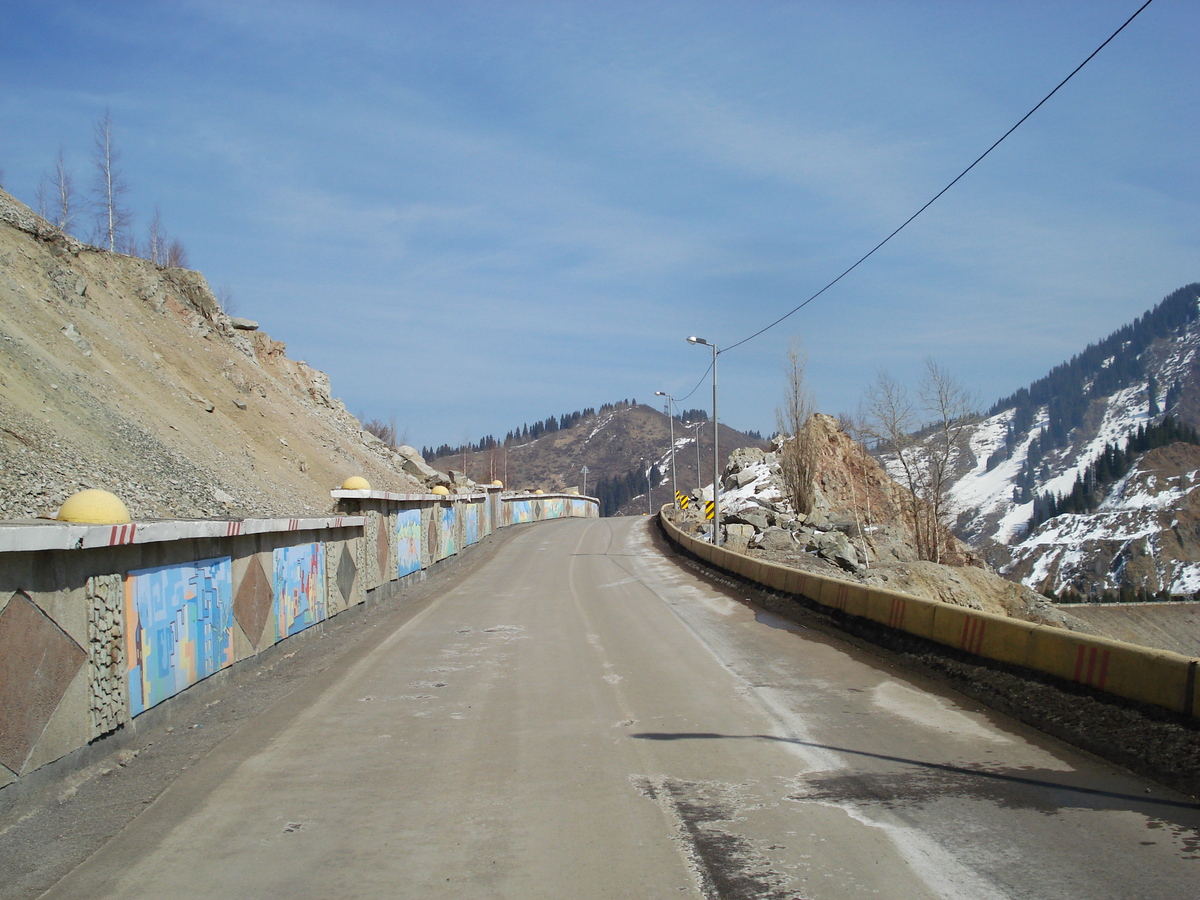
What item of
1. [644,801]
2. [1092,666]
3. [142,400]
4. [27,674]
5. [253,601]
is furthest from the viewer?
[142,400]

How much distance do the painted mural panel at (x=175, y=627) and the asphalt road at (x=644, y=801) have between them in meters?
1.09

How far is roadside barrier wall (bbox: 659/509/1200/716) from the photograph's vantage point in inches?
280

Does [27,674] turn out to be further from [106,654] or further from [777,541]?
[777,541]

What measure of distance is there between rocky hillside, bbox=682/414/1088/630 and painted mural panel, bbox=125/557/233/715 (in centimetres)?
1673

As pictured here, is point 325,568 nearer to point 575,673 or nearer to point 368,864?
point 575,673

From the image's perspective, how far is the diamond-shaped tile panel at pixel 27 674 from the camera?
602 centimetres

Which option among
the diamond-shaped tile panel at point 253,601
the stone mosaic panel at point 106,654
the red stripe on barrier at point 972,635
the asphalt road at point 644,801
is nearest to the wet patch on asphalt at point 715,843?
the asphalt road at point 644,801

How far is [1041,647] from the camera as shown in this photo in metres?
8.94

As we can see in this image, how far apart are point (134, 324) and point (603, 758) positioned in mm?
32509

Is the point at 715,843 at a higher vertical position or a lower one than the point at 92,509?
lower

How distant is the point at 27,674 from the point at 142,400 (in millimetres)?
23566

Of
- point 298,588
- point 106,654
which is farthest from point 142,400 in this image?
point 106,654

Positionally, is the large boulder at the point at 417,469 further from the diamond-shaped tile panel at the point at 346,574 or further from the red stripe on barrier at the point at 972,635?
the red stripe on barrier at the point at 972,635

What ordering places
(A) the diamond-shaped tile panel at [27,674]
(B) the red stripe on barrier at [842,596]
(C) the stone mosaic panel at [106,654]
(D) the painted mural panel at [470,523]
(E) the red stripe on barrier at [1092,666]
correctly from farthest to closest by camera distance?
(D) the painted mural panel at [470,523] → (B) the red stripe on barrier at [842,596] → (E) the red stripe on barrier at [1092,666] → (C) the stone mosaic panel at [106,654] → (A) the diamond-shaped tile panel at [27,674]
